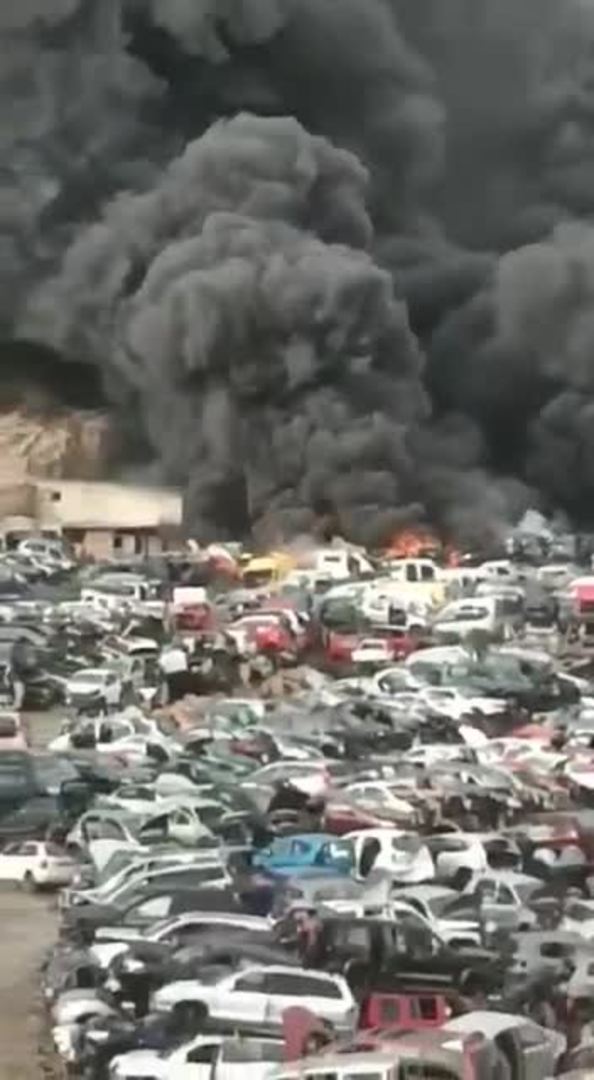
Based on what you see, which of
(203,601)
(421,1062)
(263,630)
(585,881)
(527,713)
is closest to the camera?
(421,1062)

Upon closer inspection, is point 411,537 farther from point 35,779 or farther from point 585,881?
point 585,881

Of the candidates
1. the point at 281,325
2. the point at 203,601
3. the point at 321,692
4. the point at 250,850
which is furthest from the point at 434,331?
the point at 250,850

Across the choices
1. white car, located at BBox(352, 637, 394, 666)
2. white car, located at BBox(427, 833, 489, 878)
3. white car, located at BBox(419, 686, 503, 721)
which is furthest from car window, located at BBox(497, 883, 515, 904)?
white car, located at BBox(352, 637, 394, 666)

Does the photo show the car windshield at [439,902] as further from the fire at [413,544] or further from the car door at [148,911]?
the fire at [413,544]

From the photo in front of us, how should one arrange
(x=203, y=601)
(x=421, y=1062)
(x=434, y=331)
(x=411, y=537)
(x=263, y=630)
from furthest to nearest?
(x=434, y=331) < (x=411, y=537) < (x=203, y=601) < (x=263, y=630) < (x=421, y=1062)

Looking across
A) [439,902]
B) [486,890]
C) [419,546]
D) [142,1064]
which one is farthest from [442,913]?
[419,546]

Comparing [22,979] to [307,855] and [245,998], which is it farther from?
[245,998]

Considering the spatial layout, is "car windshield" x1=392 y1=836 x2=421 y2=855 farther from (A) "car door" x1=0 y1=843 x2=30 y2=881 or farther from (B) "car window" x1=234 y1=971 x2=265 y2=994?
(B) "car window" x1=234 y1=971 x2=265 y2=994
